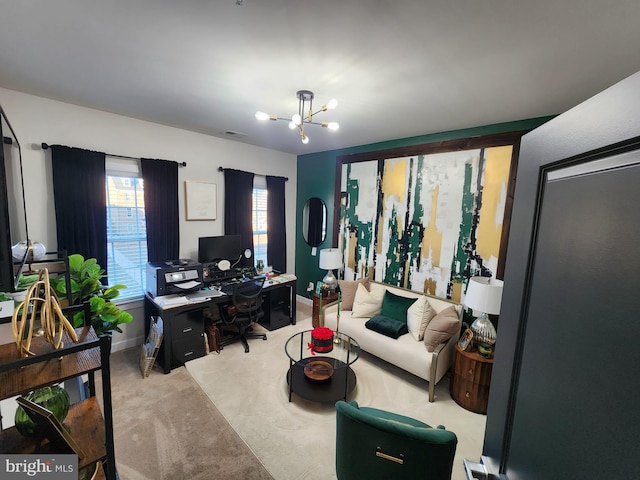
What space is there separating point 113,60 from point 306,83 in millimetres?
1305

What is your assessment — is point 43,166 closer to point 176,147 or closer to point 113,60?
point 176,147

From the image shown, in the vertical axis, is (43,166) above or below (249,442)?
above

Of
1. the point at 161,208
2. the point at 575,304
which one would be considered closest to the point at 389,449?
the point at 575,304

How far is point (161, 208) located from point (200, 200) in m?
0.51

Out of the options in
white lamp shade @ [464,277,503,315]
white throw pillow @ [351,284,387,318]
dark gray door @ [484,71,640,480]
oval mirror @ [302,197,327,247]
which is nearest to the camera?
dark gray door @ [484,71,640,480]

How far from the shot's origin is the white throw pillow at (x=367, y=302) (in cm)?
339

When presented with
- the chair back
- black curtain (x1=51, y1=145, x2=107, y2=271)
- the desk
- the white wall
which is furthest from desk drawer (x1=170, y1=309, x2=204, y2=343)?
A: black curtain (x1=51, y1=145, x2=107, y2=271)

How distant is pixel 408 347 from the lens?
107 inches

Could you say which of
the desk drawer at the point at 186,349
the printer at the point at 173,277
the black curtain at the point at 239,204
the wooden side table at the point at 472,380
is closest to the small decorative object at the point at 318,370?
the wooden side table at the point at 472,380

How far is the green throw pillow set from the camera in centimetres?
316

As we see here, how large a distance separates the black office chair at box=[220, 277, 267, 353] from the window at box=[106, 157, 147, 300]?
44.5 inches

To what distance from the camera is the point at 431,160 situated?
3178 millimetres

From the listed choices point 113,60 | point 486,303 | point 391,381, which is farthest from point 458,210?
point 113,60

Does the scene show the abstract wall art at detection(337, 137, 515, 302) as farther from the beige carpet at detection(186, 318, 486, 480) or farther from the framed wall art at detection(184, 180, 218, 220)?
the framed wall art at detection(184, 180, 218, 220)
